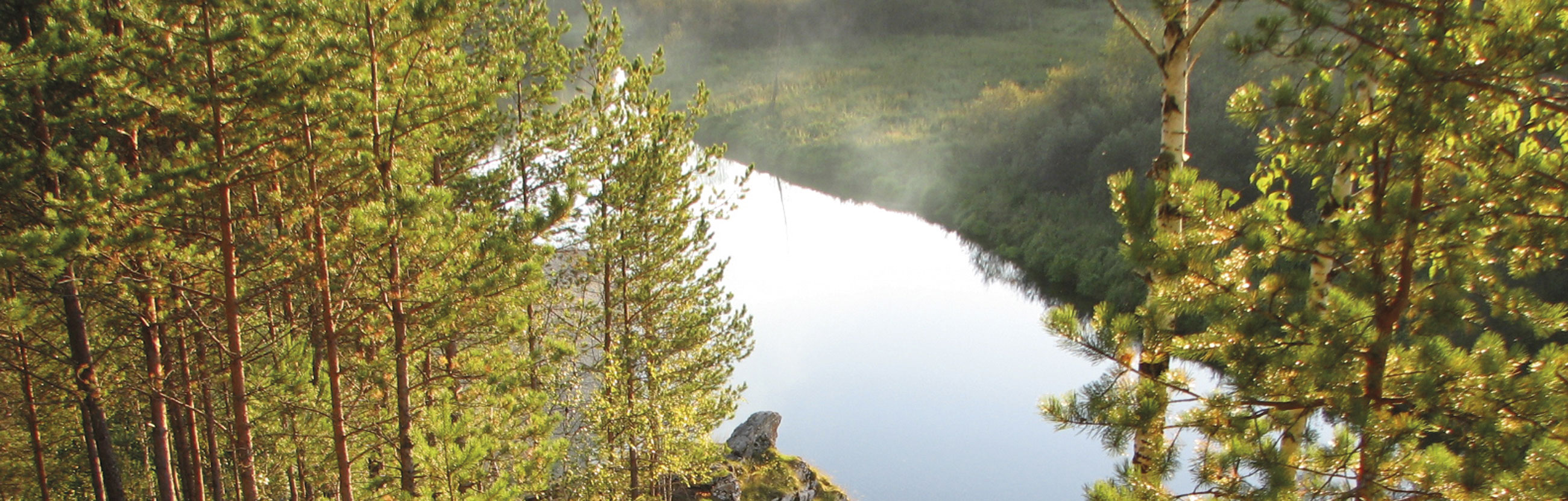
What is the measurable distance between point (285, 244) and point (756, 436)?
33.7 feet

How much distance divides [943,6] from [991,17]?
313cm

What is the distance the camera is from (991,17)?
57.2 metres

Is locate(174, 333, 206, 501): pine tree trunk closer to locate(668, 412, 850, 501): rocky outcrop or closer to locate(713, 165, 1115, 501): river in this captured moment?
locate(668, 412, 850, 501): rocky outcrop

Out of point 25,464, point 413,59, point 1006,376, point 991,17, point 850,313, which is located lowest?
point 25,464

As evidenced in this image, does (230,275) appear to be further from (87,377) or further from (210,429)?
(210,429)

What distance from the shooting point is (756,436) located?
50.8 feet

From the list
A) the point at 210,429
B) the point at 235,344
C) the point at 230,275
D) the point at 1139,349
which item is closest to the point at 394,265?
the point at 230,275

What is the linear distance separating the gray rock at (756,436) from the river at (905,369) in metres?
1.70

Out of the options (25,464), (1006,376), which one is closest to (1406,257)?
(25,464)

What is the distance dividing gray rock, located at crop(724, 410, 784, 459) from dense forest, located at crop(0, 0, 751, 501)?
525 cm

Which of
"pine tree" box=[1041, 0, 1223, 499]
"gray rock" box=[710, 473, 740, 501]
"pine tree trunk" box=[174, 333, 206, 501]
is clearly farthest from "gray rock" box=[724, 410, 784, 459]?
"pine tree" box=[1041, 0, 1223, 499]

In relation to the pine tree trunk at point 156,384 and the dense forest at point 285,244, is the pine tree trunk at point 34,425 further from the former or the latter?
the pine tree trunk at point 156,384

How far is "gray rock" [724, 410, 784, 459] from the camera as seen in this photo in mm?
15375

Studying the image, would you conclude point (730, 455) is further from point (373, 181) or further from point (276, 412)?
point (373, 181)
